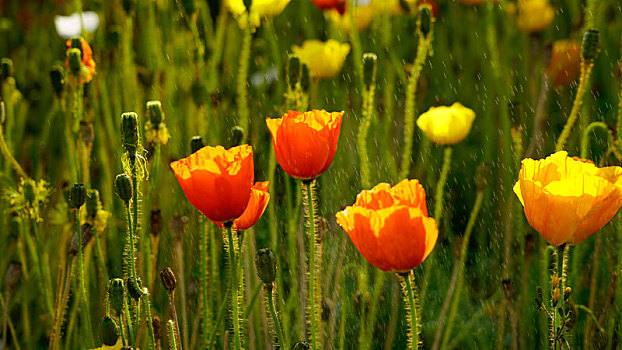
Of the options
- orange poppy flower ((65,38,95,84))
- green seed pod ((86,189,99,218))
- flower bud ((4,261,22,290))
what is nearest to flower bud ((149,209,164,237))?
green seed pod ((86,189,99,218))

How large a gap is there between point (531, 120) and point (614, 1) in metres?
0.80

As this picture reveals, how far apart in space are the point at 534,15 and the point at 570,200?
1595 millimetres

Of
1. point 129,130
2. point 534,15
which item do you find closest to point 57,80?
point 129,130

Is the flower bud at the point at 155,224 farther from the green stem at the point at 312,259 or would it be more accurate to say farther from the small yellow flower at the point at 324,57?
the small yellow flower at the point at 324,57

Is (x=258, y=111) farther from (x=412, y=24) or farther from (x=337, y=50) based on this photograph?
(x=412, y=24)

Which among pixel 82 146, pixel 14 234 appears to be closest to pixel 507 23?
pixel 82 146

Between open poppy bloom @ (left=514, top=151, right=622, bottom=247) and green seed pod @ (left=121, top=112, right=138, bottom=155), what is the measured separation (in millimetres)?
514

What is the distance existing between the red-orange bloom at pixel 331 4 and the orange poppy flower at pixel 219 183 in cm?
116

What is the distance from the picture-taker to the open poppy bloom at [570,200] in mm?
888

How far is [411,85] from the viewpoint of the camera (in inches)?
58.3

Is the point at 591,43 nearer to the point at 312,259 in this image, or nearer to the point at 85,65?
the point at 312,259

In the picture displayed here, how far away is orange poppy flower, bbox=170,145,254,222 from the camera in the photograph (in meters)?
0.94

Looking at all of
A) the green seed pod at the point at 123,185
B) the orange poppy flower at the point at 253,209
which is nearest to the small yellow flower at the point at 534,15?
the orange poppy flower at the point at 253,209

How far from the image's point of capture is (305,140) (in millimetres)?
1025
